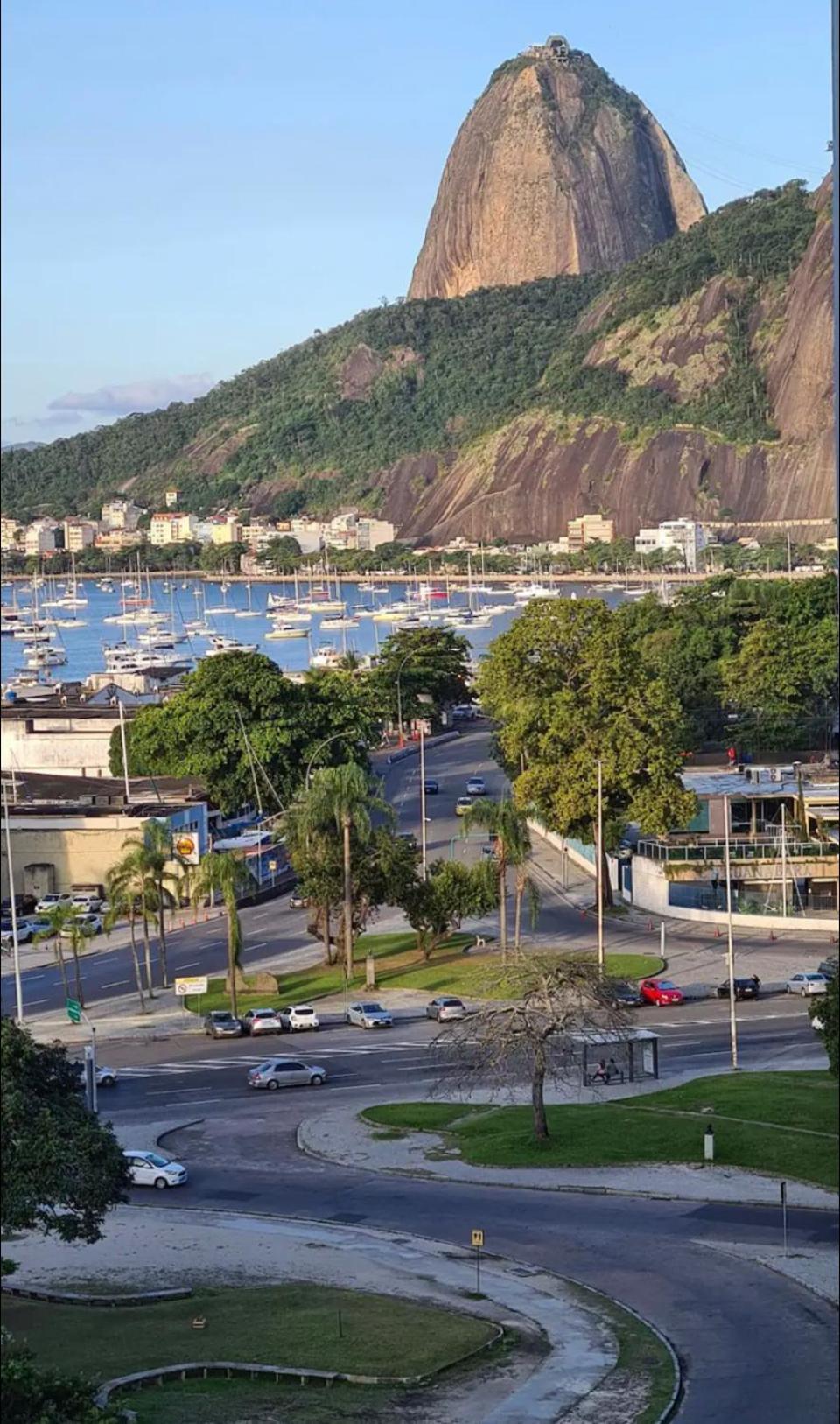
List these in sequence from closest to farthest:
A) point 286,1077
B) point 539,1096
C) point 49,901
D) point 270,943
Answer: point 539,1096, point 286,1077, point 270,943, point 49,901

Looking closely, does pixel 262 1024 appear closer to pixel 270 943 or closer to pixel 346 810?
pixel 346 810

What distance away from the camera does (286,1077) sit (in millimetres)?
44594

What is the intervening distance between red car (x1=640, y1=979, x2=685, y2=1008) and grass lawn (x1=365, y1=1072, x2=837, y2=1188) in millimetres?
9692

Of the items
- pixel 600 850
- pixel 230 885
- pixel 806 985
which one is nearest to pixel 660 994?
pixel 806 985

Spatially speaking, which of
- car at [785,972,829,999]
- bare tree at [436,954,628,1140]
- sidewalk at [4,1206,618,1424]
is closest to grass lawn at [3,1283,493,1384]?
sidewalk at [4,1206,618,1424]

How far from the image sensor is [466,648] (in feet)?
402

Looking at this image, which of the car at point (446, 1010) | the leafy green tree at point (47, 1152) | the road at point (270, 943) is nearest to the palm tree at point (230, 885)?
the road at point (270, 943)

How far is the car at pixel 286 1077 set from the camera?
44.5m

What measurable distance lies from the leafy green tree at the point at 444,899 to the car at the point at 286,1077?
1200 centimetres

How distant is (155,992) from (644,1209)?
24.3 metres

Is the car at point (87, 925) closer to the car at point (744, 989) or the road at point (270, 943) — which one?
the road at point (270, 943)

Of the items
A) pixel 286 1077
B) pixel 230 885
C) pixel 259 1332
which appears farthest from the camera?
pixel 230 885

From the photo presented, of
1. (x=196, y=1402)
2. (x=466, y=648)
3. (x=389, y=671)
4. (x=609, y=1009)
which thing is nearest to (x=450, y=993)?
(x=609, y=1009)

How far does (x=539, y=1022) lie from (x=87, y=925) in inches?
982
